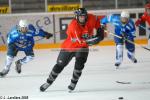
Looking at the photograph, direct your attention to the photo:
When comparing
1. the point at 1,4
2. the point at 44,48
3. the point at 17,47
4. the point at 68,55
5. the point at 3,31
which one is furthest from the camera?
the point at 1,4

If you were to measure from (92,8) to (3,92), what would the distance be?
9.26 ft

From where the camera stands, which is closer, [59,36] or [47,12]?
[59,36]

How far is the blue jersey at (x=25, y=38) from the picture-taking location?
4680 millimetres

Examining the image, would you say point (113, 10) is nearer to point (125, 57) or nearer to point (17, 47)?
point (125, 57)

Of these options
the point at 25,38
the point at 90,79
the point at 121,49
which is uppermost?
the point at 25,38

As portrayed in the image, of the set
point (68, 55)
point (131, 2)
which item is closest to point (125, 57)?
point (131, 2)

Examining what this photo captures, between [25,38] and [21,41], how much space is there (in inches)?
4.8

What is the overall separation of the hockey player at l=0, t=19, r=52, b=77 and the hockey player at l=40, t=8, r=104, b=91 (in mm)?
287

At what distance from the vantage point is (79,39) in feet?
13.9

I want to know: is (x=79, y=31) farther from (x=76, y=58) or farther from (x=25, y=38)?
(x=25, y=38)

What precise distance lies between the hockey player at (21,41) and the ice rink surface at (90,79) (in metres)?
0.11

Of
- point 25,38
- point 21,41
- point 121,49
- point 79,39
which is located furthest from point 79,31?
point 121,49

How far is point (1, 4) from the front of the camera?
681cm

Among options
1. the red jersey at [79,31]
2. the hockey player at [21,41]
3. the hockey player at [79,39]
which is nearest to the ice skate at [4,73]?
the hockey player at [21,41]
